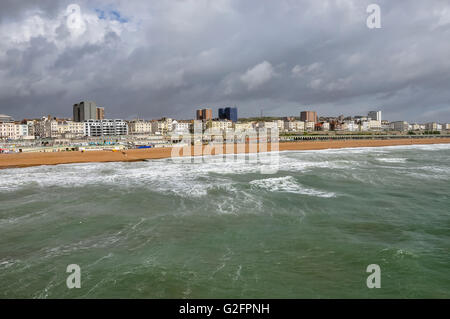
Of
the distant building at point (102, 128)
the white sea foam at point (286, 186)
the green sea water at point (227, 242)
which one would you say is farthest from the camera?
the distant building at point (102, 128)

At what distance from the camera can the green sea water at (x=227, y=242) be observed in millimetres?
5922

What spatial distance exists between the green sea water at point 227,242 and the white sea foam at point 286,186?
141 mm

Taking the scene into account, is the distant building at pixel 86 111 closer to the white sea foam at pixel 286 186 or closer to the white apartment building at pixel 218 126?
the white apartment building at pixel 218 126

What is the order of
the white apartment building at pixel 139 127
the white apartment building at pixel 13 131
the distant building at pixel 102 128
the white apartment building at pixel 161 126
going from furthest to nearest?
the white apartment building at pixel 161 126
the white apartment building at pixel 139 127
the distant building at pixel 102 128
the white apartment building at pixel 13 131

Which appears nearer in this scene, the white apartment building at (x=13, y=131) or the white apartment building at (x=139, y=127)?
the white apartment building at (x=13, y=131)

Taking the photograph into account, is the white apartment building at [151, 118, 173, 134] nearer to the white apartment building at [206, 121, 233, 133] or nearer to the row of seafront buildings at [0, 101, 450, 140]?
the row of seafront buildings at [0, 101, 450, 140]

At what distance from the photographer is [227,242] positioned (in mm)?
8141

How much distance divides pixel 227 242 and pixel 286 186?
8497 mm

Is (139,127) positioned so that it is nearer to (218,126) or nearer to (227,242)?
(218,126)

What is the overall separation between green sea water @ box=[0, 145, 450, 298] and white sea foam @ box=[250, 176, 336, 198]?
141mm

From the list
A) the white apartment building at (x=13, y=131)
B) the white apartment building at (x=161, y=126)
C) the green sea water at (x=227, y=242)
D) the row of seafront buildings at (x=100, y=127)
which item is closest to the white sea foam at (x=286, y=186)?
the green sea water at (x=227, y=242)

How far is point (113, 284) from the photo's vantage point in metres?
6.03

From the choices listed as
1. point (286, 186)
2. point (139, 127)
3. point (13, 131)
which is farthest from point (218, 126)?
point (286, 186)

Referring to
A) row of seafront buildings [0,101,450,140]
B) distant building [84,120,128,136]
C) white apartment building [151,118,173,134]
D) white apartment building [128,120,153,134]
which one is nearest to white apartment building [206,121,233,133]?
row of seafront buildings [0,101,450,140]
